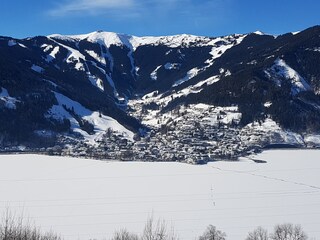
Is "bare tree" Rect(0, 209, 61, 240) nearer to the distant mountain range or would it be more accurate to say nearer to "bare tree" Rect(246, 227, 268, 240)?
"bare tree" Rect(246, 227, 268, 240)

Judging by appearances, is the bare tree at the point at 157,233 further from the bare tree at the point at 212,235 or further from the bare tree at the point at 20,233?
the bare tree at the point at 20,233

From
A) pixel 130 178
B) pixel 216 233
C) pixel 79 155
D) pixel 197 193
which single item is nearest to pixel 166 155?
pixel 79 155

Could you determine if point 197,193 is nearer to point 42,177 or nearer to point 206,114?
point 42,177

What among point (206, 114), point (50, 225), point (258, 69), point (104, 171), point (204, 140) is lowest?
point (50, 225)

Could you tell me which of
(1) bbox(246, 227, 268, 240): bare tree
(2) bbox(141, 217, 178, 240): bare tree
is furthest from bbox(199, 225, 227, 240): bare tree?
(2) bbox(141, 217, 178, 240): bare tree

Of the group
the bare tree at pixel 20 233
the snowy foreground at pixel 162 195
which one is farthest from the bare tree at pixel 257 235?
the bare tree at pixel 20 233

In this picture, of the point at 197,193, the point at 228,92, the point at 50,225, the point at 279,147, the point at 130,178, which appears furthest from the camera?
the point at 228,92

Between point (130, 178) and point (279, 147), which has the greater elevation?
point (279, 147)
